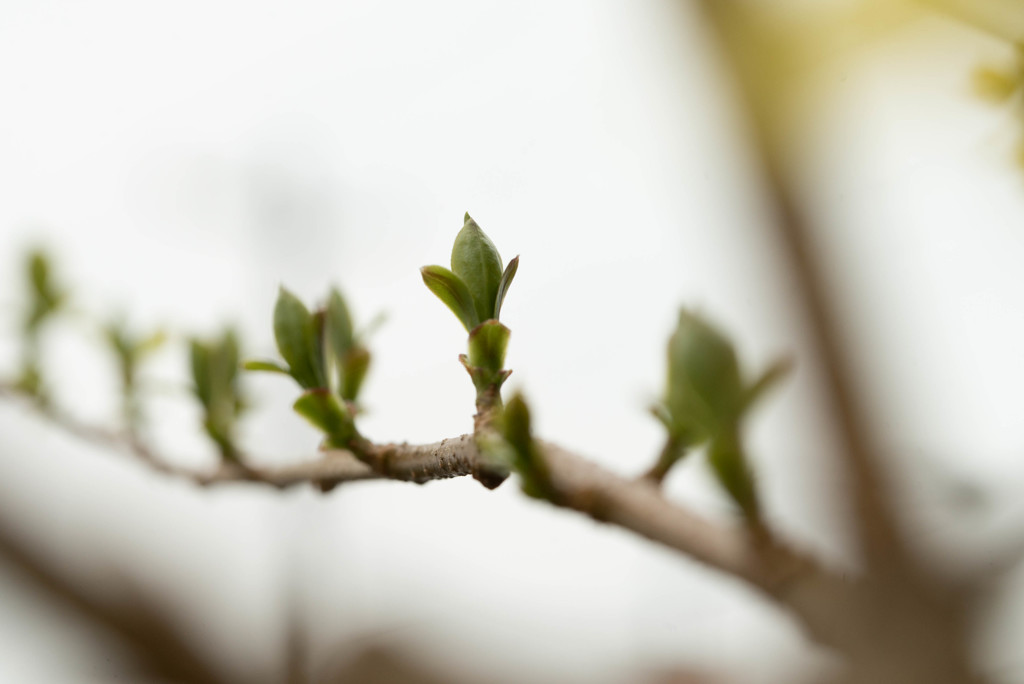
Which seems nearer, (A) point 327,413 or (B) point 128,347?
(A) point 327,413

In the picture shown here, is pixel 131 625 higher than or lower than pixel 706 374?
lower

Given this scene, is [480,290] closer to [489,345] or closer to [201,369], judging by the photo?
[489,345]

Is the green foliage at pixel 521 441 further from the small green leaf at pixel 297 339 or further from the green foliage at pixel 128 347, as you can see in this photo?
the green foliage at pixel 128 347

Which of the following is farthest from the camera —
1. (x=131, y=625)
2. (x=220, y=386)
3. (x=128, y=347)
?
(x=131, y=625)

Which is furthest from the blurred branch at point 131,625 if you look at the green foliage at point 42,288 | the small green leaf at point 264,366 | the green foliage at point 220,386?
the small green leaf at point 264,366

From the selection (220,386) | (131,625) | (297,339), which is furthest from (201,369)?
(131,625)

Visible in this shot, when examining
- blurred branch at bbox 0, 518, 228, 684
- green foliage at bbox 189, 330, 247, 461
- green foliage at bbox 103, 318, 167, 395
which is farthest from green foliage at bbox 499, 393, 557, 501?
blurred branch at bbox 0, 518, 228, 684
